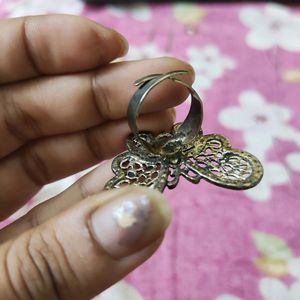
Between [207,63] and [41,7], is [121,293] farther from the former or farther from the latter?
[41,7]

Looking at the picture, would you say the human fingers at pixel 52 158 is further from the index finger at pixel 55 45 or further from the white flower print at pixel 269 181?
the white flower print at pixel 269 181

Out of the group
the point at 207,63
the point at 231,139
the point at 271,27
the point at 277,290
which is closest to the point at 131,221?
the point at 277,290

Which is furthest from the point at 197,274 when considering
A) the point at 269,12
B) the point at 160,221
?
the point at 269,12

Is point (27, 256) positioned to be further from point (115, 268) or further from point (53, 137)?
point (53, 137)

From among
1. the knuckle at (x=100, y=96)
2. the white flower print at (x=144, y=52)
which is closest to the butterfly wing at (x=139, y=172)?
the knuckle at (x=100, y=96)

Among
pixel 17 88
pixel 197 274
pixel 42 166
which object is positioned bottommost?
pixel 197 274

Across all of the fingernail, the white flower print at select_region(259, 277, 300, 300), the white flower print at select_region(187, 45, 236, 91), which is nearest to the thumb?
the fingernail
